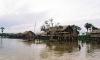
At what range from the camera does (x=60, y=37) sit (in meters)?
58.1

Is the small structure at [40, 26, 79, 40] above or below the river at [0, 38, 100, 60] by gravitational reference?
above

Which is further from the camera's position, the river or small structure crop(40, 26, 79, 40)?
small structure crop(40, 26, 79, 40)

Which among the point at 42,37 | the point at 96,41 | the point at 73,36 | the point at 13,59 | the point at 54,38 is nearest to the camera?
the point at 13,59

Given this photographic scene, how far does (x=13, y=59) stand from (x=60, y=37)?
1424 inches

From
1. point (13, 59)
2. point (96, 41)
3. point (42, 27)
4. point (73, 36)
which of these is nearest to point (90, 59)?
point (13, 59)

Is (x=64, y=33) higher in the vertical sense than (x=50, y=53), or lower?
higher

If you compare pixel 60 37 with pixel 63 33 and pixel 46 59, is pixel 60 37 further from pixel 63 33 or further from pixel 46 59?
pixel 46 59

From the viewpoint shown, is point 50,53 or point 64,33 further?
point 64,33

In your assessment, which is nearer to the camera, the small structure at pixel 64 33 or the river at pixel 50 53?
the river at pixel 50 53

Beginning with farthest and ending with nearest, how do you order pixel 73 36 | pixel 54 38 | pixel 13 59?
1. pixel 54 38
2. pixel 73 36
3. pixel 13 59

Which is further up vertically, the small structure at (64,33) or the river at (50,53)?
the small structure at (64,33)

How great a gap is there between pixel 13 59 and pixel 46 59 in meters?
3.55

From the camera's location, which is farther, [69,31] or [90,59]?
[69,31]

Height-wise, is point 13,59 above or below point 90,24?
below
